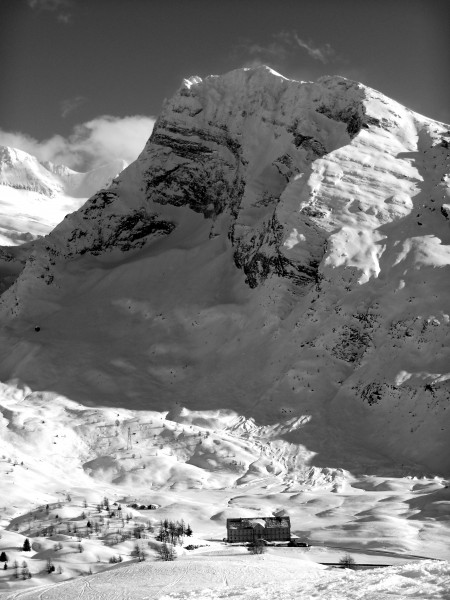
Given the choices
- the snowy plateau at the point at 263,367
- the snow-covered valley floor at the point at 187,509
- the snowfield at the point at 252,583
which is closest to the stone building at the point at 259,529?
the snow-covered valley floor at the point at 187,509

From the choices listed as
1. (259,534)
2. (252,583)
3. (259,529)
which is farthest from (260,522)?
(252,583)

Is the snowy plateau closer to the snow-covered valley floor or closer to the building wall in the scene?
the snow-covered valley floor

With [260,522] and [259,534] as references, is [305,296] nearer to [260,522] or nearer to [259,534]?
[260,522]

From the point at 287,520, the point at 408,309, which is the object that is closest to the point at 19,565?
the point at 287,520

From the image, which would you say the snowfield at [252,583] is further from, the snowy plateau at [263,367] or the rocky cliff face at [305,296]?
the rocky cliff face at [305,296]

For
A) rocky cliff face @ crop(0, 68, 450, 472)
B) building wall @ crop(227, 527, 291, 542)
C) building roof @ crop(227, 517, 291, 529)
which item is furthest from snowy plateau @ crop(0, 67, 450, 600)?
building roof @ crop(227, 517, 291, 529)

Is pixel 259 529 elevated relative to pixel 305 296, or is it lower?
lower

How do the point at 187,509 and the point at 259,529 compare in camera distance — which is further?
the point at 187,509

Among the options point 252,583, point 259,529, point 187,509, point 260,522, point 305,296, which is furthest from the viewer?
point 305,296
